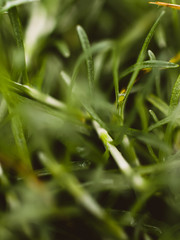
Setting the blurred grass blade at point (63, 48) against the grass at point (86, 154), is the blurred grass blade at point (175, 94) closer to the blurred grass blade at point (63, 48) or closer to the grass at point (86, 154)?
the grass at point (86, 154)

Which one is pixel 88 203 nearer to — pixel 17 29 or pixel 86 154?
pixel 86 154

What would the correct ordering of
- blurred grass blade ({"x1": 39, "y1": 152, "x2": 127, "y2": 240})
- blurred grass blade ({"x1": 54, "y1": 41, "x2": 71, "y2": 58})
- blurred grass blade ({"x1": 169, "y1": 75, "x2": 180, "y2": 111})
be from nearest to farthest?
blurred grass blade ({"x1": 39, "y1": 152, "x2": 127, "y2": 240}), blurred grass blade ({"x1": 169, "y1": 75, "x2": 180, "y2": 111}), blurred grass blade ({"x1": 54, "y1": 41, "x2": 71, "y2": 58})

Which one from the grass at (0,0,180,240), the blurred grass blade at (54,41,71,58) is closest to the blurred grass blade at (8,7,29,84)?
the grass at (0,0,180,240)

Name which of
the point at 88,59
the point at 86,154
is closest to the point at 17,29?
the point at 88,59

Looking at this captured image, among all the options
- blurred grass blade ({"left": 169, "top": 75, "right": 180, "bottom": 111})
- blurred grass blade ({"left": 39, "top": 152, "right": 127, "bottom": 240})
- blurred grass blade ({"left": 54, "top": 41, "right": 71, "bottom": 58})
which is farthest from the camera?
blurred grass blade ({"left": 54, "top": 41, "right": 71, "bottom": 58})

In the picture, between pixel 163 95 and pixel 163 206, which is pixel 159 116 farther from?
pixel 163 206

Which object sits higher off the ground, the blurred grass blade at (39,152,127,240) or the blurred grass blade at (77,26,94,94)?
the blurred grass blade at (77,26,94,94)

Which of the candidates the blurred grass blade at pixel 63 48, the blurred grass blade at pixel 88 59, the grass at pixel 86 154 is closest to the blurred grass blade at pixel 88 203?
the grass at pixel 86 154

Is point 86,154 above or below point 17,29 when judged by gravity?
below

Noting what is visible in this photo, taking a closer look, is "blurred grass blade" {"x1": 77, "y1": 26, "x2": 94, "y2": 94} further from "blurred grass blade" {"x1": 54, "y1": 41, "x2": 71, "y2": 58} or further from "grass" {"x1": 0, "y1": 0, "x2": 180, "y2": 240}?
"blurred grass blade" {"x1": 54, "y1": 41, "x2": 71, "y2": 58}

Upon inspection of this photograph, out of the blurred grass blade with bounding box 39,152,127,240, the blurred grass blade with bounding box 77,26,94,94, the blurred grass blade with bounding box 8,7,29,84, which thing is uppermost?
the blurred grass blade with bounding box 8,7,29,84

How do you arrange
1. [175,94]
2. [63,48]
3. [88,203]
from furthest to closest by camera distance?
[63,48]
[175,94]
[88,203]
